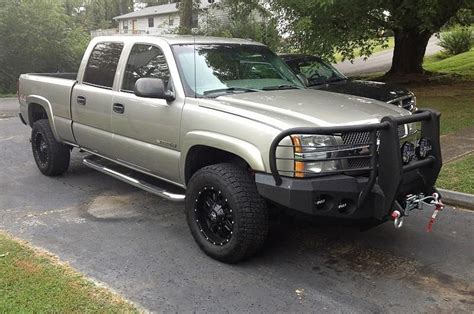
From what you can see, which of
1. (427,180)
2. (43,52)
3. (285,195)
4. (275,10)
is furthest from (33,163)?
(43,52)

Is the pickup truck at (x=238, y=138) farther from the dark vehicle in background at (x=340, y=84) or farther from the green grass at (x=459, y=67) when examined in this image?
the green grass at (x=459, y=67)

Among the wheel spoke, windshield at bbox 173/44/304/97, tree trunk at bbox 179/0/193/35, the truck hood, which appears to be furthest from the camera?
tree trunk at bbox 179/0/193/35

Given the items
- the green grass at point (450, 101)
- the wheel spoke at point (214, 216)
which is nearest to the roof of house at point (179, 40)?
the wheel spoke at point (214, 216)

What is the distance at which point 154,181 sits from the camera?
18.8ft

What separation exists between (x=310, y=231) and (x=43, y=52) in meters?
18.1

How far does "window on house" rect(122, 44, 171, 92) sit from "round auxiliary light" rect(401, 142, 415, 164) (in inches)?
89.1

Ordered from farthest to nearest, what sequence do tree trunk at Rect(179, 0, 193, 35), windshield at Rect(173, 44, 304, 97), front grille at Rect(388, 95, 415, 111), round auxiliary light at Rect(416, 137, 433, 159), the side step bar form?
tree trunk at Rect(179, 0, 193, 35) < front grille at Rect(388, 95, 415, 111) < windshield at Rect(173, 44, 304, 97) < the side step bar < round auxiliary light at Rect(416, 137, 433, 159)

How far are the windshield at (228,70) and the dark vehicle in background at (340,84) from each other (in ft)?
7.08

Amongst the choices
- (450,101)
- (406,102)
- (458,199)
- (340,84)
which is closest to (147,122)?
(458,199)

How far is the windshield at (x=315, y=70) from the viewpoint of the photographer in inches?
376

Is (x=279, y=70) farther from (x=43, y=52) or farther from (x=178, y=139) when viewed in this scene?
(x=43, y=52)

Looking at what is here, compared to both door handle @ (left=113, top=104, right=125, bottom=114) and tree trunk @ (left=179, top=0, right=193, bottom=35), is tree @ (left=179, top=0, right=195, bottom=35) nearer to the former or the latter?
tree trunk @ (left=179, top=0, right=193, bottom=35)

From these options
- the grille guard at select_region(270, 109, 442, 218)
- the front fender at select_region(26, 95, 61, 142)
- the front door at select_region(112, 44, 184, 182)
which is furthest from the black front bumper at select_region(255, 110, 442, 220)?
the front fender at select_region(26, 95, 61, 142)

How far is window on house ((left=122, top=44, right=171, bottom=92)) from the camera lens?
5.11 m
